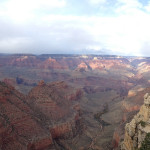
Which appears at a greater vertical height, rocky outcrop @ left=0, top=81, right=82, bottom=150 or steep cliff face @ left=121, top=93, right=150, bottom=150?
steep cliff face @ left=121, top=93, right=150, bottom=150

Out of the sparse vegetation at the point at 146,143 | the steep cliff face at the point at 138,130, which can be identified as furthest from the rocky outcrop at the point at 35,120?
the sparse vegetation at the point at 146,143

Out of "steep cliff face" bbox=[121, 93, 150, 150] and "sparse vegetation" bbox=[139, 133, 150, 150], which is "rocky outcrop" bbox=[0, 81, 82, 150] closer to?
"steep cliff face" bbox=[121, 93, 150, 150]

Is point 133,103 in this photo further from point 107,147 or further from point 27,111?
point 27,111

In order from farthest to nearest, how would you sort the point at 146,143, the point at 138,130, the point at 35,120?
the point at 35,120, the point at 138,130, the point at 146,143

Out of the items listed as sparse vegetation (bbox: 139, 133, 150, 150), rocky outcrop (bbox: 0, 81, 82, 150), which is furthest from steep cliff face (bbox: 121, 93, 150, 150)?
rocky outcrop (bbox: 0, 81, 82, 150)

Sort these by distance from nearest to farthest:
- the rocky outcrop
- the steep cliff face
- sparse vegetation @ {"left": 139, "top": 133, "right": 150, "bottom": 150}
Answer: sparse vegetation @ {"left": 139, "top": 133, "right": 150, "bottom": 150}
the steep cliff face
the rocky outcrop

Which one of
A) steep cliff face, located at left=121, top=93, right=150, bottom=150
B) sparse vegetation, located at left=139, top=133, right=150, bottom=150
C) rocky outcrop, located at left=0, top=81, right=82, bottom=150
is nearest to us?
sparse vegetation, located at left=139, top=133, right=150, bottom=150

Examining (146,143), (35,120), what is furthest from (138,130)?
(35,120)

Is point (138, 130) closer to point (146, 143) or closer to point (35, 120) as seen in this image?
point (146, 143)

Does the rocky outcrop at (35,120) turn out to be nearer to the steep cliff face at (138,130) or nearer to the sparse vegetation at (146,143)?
the steep cliff face at (138,130)
